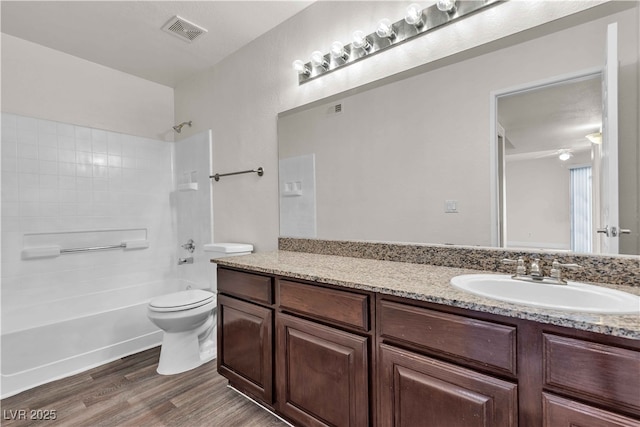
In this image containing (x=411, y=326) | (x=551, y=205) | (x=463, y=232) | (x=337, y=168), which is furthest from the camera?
(x=337, y=168)

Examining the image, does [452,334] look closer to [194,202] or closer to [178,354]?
[178,354]

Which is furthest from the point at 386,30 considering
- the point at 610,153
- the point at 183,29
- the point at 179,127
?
the point at 179,127

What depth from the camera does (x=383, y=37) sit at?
5.46 ft

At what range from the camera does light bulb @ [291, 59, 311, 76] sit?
6.66 feet

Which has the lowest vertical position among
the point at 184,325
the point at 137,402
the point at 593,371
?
the point at 137,402

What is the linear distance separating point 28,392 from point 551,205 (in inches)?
125

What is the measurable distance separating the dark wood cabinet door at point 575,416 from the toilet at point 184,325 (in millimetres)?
1970

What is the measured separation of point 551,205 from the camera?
1.28 metres

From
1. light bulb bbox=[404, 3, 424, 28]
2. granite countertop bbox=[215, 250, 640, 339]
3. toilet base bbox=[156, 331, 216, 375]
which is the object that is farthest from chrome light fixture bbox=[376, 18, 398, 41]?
toilet base bbox=[156, 331, 216, 375]

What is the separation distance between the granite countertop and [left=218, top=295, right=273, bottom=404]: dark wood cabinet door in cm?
24

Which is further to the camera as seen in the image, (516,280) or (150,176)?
(150,176)

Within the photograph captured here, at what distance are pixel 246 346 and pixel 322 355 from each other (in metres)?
0.57

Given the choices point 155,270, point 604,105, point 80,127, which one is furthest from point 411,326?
point 80,127

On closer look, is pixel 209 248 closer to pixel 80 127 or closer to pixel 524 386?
pixel 80 127
